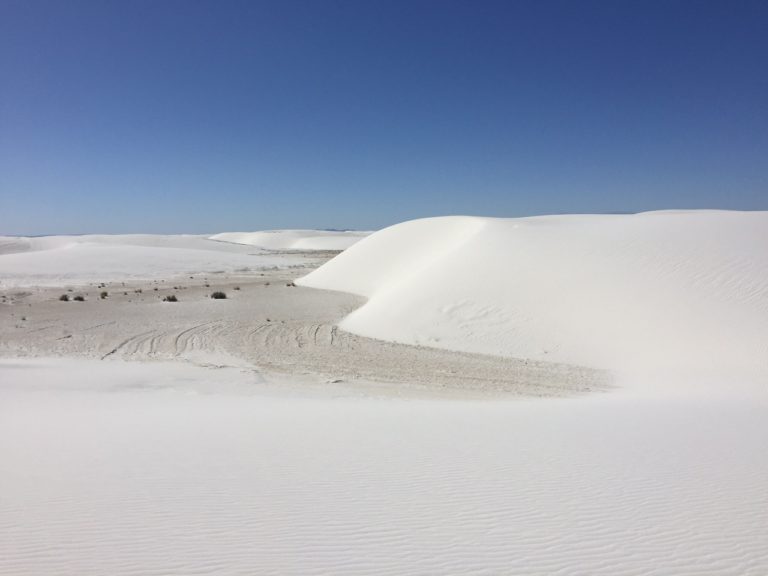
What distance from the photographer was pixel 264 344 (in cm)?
1562

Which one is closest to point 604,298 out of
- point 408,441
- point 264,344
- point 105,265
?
point 264,344

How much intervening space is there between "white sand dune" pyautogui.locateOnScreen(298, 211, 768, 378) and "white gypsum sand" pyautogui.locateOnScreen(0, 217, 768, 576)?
0.11 m

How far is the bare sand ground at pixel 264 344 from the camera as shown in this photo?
1198cm

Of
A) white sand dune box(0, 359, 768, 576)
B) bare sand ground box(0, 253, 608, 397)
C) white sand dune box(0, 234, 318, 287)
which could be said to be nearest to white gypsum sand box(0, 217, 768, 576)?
white sand dune box(0, 359, 768, 576)

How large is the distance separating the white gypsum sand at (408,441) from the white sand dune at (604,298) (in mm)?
110

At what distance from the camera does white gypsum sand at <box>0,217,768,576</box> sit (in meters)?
3.80

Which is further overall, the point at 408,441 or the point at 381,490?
the point at 408,441

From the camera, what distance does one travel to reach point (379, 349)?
595 inches

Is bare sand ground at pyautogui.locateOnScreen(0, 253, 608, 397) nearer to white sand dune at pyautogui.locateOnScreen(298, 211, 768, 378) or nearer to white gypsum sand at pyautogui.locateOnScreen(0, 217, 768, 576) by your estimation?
white gypsum sand at pyautogui.locateOnScreen(0, 217, 768, 576)

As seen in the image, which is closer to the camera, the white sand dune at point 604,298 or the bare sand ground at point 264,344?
the bare sand ground at point 264,344

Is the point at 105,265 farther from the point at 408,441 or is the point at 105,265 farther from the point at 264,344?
the point at 408,441

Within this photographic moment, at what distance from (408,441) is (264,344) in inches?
390

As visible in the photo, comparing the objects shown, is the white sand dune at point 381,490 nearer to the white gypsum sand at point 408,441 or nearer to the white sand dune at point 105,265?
the white gypsum sand at point 408,441

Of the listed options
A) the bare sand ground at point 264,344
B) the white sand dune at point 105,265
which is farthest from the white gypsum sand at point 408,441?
the white sand dune at point 105,265
